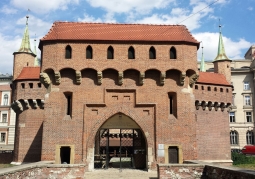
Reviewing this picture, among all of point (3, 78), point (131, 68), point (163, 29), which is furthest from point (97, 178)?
point (3, 78)

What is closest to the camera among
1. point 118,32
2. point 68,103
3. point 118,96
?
point 118,96

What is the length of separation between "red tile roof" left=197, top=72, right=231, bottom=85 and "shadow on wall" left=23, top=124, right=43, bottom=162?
13.0m

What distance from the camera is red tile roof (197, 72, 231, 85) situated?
24.3 meters

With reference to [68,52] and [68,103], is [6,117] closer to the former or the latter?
[68,103]

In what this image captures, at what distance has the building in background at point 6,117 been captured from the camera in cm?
4328

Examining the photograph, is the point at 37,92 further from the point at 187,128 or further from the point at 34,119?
the point at 187,128

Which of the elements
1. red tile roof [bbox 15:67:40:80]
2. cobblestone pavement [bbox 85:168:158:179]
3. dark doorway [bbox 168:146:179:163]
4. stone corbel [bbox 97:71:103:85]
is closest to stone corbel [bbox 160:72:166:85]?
stone corbel [bbox 97:71:103:85]

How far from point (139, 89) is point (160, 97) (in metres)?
1.17

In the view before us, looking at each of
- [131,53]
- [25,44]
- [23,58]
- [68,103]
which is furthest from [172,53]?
[25,44]

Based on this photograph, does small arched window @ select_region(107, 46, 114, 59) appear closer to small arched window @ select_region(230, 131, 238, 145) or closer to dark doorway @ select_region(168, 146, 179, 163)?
dark doorway @ select_region(168, 146, 179, 163)

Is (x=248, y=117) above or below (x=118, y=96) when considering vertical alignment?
above

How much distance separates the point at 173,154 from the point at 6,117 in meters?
35.2

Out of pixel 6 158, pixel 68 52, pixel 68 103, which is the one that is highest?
pixel 68 52

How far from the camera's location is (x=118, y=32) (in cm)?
1689
